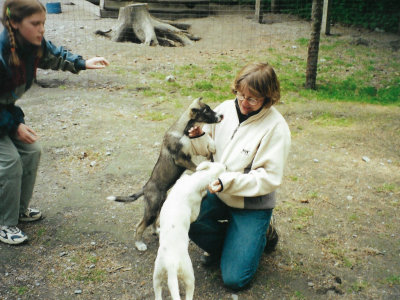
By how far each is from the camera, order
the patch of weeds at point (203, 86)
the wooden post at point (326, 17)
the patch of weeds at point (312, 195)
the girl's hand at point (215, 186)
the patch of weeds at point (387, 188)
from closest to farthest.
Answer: the girl's hand at point (215, 186)
the patch of weeds at point (312, 195)
the patch of weeds at point (387, 188)
the patch of weeds at point (203, 86)
the wooden post at point (326, 17)

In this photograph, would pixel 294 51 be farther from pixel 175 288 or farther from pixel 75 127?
pixel 175 288

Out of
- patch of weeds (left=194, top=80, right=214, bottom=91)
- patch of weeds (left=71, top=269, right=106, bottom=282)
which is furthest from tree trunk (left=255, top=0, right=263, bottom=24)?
patch of weeds (left=71, top=269, right=106, bottom=282)

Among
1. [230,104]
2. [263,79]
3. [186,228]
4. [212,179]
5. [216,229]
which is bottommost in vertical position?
[216,229]

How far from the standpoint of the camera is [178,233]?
2.51 m

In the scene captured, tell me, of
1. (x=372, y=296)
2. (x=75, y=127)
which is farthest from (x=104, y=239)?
(x=75, y=127)

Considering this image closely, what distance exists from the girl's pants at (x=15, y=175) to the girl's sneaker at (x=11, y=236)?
0.06m

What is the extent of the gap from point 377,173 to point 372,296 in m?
2.25

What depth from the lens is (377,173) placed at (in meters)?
4.75

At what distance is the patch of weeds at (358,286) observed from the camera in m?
2.92

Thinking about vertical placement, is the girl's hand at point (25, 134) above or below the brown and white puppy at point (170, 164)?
above

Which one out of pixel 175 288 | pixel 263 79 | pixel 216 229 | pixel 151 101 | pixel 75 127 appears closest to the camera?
pixel 175 288

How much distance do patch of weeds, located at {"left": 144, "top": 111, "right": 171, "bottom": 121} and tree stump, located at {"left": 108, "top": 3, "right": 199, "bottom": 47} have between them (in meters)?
5.09

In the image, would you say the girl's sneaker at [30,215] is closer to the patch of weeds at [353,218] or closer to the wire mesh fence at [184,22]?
the patch of weeds at [353,218]

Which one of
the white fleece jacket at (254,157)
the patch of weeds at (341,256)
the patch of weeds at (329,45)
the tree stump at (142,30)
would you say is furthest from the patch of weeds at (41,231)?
the patch of weeds at (329,45)
